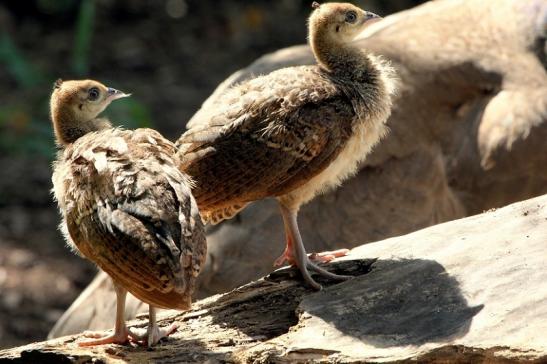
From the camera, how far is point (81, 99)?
18.4 ft

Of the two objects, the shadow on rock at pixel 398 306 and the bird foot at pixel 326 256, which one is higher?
the bird foot at pixel 326 256

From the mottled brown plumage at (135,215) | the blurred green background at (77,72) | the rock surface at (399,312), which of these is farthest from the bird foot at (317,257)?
the blurred green background at (77,72)

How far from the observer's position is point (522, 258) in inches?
195

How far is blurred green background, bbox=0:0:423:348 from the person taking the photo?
9.12 meters

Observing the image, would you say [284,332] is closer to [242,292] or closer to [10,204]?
[242,292]

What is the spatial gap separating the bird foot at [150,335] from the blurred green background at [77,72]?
374 cm

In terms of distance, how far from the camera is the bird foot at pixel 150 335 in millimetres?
4977

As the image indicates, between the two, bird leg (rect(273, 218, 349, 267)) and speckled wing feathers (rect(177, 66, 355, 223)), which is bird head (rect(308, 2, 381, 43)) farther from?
bird leg (rect(273, 218, 349, 267))

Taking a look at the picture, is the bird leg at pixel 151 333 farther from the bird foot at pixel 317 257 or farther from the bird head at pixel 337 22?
the bird head at pixel 337 22

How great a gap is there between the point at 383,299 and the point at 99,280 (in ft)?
7.56

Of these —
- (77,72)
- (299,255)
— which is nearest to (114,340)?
(299,255)

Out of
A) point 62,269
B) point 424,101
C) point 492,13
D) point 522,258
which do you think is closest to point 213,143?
point 522,258

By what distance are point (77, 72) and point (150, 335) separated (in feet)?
21.9

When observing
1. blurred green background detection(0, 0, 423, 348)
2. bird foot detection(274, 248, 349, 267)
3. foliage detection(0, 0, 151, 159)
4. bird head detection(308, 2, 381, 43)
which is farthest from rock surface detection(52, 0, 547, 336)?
foliage detection(0, 0, 151, 159)
